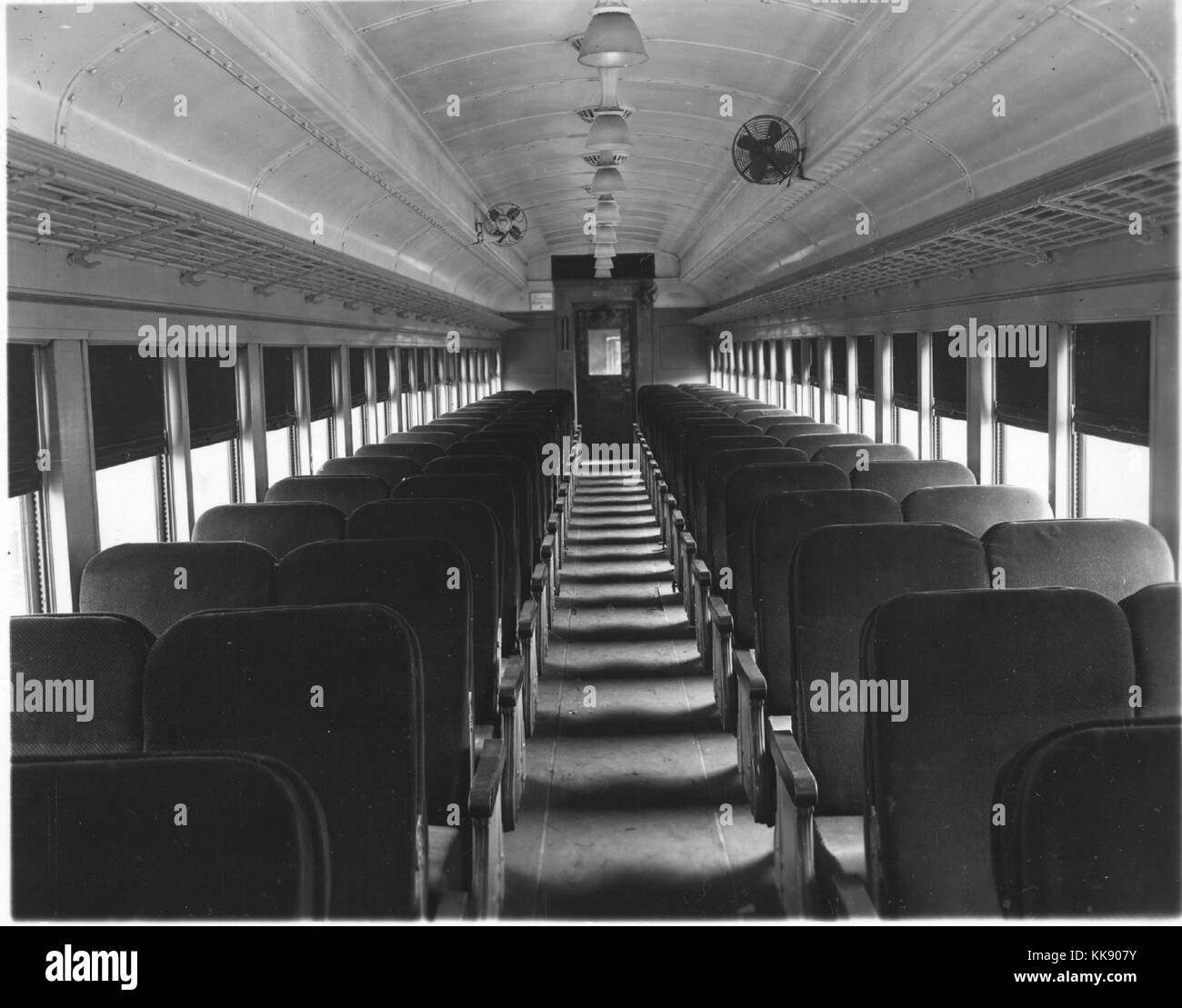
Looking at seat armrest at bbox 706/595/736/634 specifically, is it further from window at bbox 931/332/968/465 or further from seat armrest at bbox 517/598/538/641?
window at bbox 931/332/968/465

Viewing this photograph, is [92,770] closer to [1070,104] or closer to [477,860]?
[477,860]

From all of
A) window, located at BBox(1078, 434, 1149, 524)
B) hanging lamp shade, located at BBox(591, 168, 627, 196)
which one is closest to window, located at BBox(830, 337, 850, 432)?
hanging lamp shade, located at BBox(591, 168, 627, 196)

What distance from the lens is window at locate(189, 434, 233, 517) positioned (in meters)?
6.80

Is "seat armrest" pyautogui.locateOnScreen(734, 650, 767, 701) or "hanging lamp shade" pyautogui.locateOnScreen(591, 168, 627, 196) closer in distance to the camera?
"seat armrest" pyautogui.locateOnScreen(734, 650, 767, 701)

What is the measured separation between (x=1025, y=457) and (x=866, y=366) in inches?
179

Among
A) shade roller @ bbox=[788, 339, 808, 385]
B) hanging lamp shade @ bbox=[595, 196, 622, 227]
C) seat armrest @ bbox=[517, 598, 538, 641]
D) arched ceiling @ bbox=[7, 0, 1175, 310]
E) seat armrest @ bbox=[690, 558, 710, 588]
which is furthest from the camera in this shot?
shade roller @ bbox=[788, 339, 808, 385]

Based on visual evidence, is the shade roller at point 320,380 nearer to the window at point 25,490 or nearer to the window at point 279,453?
the window at point 279,453

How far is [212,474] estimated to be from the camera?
7211 mm

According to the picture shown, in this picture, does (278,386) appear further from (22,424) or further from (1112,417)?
(1112,417)

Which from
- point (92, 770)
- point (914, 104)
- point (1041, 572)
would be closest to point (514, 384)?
point (914, 104)

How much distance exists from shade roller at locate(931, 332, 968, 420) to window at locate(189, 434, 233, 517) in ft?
16.1

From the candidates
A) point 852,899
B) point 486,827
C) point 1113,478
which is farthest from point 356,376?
point 852,899
